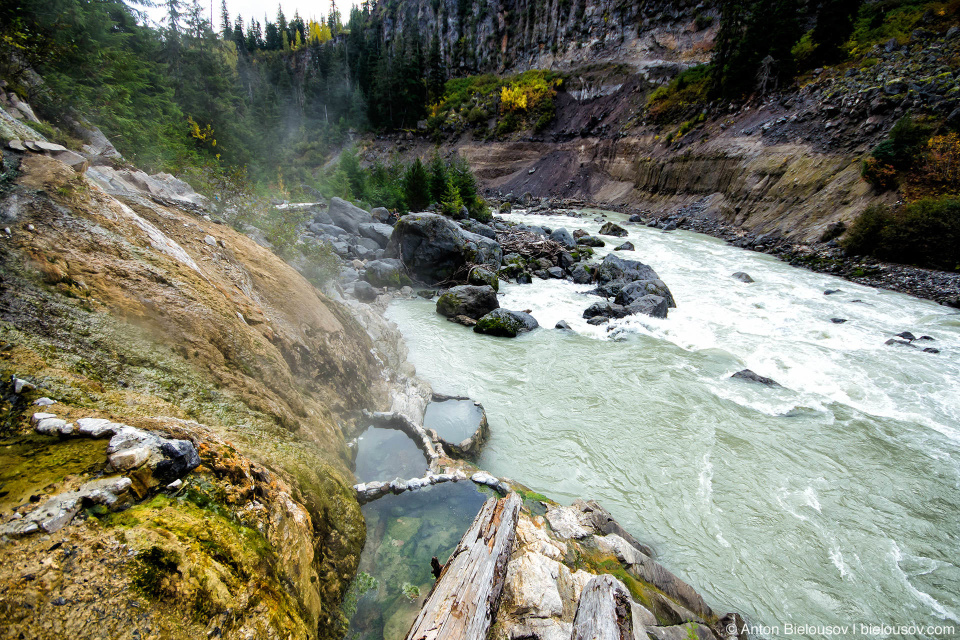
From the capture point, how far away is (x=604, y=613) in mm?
2777

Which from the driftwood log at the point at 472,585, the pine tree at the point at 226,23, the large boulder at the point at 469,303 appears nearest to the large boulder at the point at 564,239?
the large boulder at the point at 469,303

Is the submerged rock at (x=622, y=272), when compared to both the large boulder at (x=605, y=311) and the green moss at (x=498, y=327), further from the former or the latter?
the green moss at (x=498, y=327)

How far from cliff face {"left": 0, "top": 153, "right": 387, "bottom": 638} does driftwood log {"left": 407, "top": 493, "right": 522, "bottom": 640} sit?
83cm

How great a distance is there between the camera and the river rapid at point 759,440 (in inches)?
196

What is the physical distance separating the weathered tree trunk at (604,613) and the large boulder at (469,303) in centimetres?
1003

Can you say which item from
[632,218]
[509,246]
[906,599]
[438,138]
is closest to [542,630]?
[906,599]

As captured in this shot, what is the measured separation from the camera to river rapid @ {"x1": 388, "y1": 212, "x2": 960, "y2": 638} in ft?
16.3

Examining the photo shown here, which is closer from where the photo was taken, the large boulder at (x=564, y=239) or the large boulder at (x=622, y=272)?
the large boulder at (x=622, y=272)

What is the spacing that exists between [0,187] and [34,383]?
246 centimetres

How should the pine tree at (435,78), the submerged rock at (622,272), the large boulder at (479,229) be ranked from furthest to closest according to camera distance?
1. the pine tree at (435,78)
2. the large boulder at (479,229)
3. the submerged rock at (622,272)

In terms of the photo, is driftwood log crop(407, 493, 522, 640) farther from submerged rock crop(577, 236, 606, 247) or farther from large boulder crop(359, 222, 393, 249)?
submerged rock crop(577, 236, 606, 247)

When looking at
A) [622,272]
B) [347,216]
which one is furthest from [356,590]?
[347,216]

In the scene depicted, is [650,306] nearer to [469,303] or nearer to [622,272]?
[622,272]

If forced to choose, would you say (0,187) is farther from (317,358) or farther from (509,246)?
(509,246)
